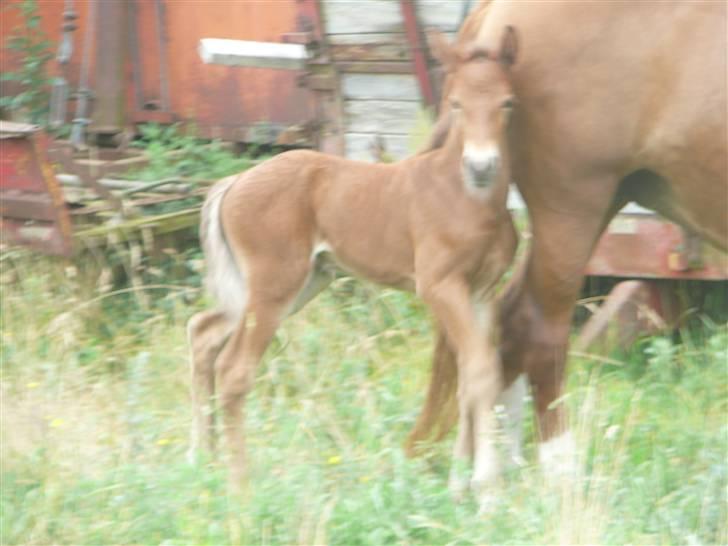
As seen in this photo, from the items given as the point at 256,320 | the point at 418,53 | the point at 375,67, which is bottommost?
the point at 256,320

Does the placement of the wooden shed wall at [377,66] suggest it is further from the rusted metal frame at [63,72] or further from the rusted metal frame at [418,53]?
the rusted metal frame at [63,72]

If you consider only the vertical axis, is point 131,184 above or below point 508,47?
below

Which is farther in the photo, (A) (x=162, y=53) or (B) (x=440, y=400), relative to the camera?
(A) (x=162, y=53)

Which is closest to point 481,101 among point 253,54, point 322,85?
point 253,54

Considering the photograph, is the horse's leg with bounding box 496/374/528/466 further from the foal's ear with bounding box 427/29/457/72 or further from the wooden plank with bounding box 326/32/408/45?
the wooden plank with bounding box 326/32/408/45

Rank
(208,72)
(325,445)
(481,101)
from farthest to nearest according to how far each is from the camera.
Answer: (208,72), (325,445), (481,101)

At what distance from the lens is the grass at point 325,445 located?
4.23 m

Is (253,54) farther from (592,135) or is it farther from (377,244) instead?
(592,135)

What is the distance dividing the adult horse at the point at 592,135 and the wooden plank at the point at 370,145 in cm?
179

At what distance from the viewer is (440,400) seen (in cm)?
499

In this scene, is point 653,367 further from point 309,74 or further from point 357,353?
point 309,74

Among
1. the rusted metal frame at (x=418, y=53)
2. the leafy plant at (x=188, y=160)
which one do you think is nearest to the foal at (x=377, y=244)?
the rusted metal frame at (x=418, y=53)

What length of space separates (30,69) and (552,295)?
4.81 m

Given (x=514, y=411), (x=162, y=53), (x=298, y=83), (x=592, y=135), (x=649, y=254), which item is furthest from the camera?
(x=162, y=53)
